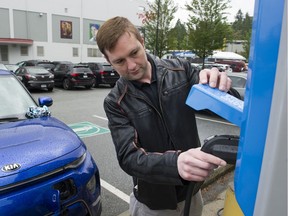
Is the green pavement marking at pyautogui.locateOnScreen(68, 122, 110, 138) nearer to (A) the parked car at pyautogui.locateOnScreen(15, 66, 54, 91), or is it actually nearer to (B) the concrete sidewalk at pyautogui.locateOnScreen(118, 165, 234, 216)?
(B) the concrete sidewalk at pyautogui.locateOnScreen(118, 165, 234, 216)

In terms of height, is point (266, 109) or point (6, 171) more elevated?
point (266, 109)

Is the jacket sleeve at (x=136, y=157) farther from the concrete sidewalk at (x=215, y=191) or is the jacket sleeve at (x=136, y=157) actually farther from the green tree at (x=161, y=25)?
the green tree at (x=161, y=25)

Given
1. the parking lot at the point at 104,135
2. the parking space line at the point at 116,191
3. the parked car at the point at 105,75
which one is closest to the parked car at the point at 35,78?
the parking lot at the point at 104,135

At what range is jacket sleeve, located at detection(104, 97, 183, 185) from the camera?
46.7 inches

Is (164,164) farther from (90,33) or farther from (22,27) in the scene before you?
(90,33)

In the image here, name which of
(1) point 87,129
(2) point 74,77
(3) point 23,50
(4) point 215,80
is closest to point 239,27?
(3) point 23,50

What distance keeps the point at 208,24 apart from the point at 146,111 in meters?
16.9

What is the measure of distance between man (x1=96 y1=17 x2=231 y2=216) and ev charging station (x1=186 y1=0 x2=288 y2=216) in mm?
600

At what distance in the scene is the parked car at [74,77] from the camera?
16266 millimetres

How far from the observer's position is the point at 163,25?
20516mm

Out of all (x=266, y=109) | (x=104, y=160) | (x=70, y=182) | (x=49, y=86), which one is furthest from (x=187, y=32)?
(x=266, y=109)

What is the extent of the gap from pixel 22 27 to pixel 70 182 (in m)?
32.4

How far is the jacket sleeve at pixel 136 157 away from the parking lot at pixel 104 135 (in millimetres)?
2204

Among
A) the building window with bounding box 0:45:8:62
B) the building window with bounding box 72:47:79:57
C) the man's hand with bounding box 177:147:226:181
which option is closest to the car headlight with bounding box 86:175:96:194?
the man's hand with bounding box 177:147:226:181
